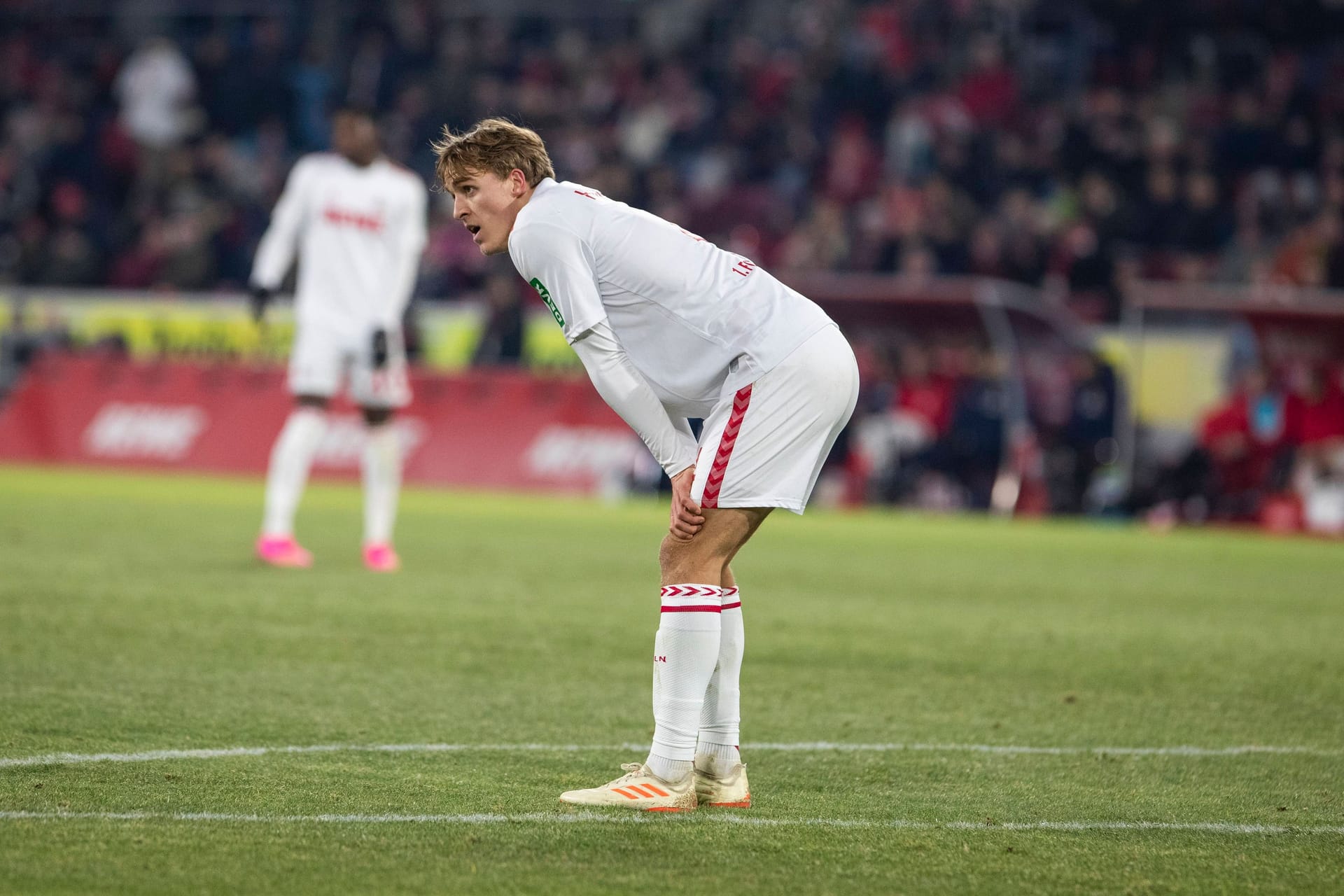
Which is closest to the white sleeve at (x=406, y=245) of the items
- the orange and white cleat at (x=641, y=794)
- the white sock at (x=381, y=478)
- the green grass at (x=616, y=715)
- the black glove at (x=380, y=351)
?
the black glove at (x=380, y=351)

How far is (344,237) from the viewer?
10781 millimetres

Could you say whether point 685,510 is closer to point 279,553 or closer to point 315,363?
point 279,553

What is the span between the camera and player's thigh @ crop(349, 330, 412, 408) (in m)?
10.6

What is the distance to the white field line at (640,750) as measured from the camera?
16.4 feet

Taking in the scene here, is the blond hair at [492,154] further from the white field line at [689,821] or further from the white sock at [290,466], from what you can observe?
the white sock at [290,466]

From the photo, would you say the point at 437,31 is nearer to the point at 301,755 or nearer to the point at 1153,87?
the point at 1153,87

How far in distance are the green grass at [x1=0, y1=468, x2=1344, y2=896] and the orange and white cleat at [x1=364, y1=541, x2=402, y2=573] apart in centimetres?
20

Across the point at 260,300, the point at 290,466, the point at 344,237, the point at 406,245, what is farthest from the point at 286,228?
the point at 290,466

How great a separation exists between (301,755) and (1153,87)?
19042mm

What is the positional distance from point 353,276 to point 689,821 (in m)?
6.83

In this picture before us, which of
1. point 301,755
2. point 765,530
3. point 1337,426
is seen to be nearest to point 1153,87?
point 1337,426

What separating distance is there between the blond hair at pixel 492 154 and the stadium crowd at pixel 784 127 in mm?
15011

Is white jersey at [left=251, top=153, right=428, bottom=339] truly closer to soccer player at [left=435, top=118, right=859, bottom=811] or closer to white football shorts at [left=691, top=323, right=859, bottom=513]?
soccer player at [left=435, top=118, right=859, bottom=811]

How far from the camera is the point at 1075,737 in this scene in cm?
587
